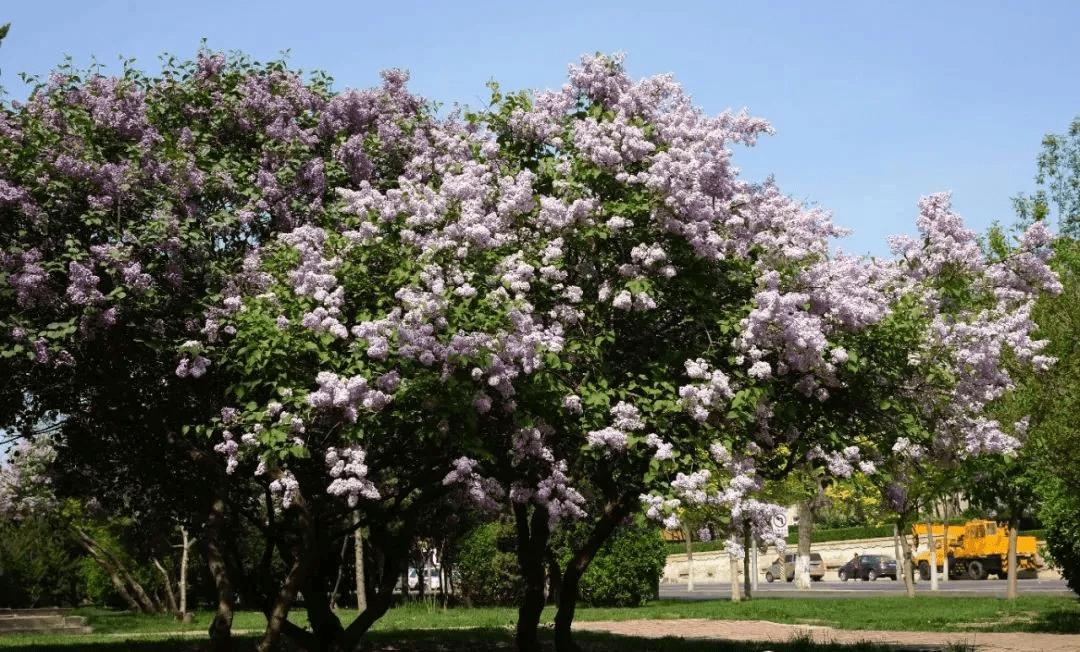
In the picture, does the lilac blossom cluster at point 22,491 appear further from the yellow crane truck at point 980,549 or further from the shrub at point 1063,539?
the yellow crane truck at point 980,549

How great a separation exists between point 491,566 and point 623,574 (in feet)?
14.4

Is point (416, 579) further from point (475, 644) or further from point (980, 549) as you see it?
point (475, 644)

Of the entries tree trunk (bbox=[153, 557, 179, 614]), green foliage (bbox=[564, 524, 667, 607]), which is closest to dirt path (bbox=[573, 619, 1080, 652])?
green foliage (bbox=[564, 524, 667, 607])

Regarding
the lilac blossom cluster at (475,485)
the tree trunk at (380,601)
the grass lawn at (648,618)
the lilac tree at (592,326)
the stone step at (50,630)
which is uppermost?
the lilac tree at (592,326)

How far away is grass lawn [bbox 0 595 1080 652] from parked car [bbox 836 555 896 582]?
82.5 feet

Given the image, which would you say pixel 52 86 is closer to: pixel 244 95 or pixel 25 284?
pixel 244 95

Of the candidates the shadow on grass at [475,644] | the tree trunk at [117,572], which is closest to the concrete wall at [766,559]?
the tree trunk at [117,572]

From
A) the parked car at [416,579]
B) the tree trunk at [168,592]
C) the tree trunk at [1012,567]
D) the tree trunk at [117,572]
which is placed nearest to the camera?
the tree trunk at [1012,567]

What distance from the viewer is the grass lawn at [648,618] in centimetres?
1980

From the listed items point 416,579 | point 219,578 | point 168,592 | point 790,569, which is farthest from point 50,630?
point 790,569

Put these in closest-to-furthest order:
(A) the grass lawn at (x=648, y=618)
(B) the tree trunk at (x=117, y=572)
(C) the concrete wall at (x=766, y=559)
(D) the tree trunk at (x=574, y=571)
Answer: (D) the tree trunk at (x=574, y=571), (A) the grass lawn at (x=648, y=618), (B) the tree trunk at (x=117, y=572), (C) the concrete wall at (x=766, y=559)

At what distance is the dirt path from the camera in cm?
1650

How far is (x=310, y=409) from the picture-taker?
39.2ft

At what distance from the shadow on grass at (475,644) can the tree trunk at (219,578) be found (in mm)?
4310
